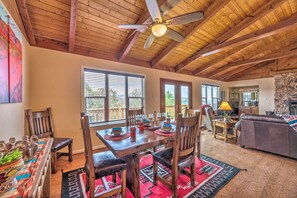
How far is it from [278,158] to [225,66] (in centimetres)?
449

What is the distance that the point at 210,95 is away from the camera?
Answer: 7371 millimetres

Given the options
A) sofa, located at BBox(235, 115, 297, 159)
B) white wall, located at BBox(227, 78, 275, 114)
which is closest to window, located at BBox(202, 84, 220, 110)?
white wall, located at BBox(227, 78, 275, 114)

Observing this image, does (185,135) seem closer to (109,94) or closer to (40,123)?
(109,94)

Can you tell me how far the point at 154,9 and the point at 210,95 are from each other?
6.65 metres

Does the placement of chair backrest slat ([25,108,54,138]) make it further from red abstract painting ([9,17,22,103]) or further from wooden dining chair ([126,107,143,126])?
wooden dining chair ([126,107,143,126])

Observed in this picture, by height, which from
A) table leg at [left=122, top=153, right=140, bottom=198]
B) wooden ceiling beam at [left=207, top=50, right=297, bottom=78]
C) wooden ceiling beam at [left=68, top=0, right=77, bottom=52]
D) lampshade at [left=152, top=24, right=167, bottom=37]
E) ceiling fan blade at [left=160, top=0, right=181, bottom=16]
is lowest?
table leg at [left=122, top=153, right=140, bottom=198]

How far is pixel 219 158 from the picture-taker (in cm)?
291

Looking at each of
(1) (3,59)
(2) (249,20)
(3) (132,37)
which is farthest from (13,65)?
(2) (249,20)

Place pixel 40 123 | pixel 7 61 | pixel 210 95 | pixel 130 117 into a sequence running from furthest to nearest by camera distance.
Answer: pixel 210 95
pixel 130 117
pixel 40 123
pixel 7 61

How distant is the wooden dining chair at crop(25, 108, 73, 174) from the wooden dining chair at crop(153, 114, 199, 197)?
6.05 feet

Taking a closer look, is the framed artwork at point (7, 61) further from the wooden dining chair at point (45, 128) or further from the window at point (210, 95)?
the window at point (210, 95)

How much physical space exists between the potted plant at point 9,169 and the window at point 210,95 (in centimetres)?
704

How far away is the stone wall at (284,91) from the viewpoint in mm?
6012

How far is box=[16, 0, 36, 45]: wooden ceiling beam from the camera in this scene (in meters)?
1.98
